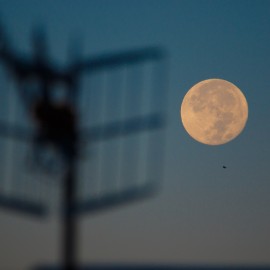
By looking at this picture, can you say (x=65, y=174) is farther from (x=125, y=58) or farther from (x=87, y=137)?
(x=125, y=58)

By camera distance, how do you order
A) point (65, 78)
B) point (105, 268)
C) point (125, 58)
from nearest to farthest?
point (65, 78), point (125, 58), point (105, 268)

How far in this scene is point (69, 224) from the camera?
843cm

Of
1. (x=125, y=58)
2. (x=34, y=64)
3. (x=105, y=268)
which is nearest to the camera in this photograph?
(x=34, y=64)

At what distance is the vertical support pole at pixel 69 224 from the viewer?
813 cm

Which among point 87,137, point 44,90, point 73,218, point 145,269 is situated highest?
point 44,90

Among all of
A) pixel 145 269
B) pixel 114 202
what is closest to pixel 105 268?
pixel 145 269

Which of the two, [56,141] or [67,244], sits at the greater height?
[56,141]

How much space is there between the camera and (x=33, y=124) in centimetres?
861

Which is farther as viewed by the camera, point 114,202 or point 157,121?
point 157,121

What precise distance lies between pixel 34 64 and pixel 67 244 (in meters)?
2.43

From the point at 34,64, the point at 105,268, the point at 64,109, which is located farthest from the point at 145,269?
the point at 34,64

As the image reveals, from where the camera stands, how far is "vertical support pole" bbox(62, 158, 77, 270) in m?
8.13

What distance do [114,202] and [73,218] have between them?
23.8 inches

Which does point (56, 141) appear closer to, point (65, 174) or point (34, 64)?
point (65, 174)
